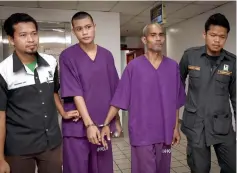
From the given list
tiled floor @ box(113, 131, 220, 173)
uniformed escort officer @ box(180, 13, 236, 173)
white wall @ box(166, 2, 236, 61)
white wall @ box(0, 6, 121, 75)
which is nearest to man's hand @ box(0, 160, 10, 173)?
uniformed escort officer @ box(180, 13, 236, 173)

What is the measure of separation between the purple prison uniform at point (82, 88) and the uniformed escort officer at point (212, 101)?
658mm

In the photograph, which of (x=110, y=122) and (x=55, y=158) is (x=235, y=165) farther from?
(x=55, y=158)

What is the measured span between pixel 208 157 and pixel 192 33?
13.6ft

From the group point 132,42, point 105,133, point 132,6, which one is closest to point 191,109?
point 105,133

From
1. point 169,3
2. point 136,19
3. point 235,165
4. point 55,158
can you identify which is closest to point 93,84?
point 55,158

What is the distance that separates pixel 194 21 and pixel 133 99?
437 centimetres

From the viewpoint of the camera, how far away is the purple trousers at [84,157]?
5.15 ft

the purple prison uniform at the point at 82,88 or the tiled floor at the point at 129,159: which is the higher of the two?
the purple prison uniform at the point at 82,88

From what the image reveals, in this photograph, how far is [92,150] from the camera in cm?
162

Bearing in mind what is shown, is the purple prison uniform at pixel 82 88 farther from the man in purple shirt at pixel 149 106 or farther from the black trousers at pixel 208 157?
the black trousers at pixel 208 157

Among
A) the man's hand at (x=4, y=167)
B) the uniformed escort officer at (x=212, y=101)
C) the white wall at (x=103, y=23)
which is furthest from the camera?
the white wall at (x=103, y=23)

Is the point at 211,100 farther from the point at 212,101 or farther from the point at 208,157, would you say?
the point at 208,157

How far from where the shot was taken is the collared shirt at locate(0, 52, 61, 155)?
4.25ft

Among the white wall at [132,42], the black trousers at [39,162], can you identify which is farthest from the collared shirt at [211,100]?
the white wall at [132,42]
